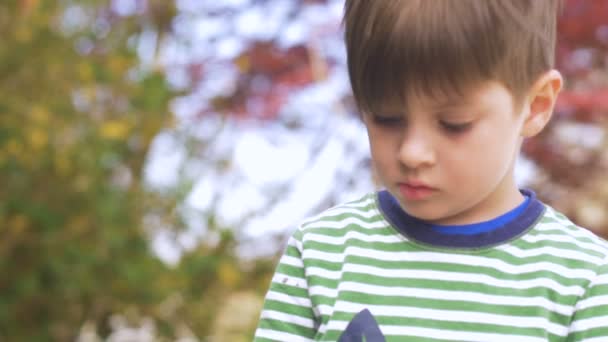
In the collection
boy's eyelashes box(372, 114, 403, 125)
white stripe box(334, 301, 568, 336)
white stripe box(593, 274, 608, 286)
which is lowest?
white stripe box(334, 301, 568, 336)

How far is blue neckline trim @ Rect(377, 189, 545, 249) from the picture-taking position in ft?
4.83

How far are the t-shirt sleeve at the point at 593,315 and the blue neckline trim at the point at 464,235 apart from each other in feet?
0.45

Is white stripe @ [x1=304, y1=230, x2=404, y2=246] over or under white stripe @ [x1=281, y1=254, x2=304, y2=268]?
over

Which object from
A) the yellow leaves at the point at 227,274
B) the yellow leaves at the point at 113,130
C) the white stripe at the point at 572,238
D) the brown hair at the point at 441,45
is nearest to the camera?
the brown hair at the point at 441,45

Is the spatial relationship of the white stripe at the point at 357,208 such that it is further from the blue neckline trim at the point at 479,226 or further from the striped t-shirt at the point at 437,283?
the blue neckline trim at the point at 479,226

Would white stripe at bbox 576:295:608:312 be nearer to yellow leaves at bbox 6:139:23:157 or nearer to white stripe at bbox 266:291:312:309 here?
white stripe at bbox 266:291:312:309

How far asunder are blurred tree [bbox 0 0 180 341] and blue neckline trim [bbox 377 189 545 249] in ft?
7.01

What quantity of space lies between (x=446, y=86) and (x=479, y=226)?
0.79ft

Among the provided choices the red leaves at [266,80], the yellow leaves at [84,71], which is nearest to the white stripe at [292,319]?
the yellow leaves at [84,71]

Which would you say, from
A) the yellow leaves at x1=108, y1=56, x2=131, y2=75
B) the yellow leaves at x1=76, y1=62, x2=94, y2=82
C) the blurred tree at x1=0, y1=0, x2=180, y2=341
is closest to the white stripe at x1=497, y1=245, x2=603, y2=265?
the blurred tree at x1=0, y1=0, x2=180, y2=341

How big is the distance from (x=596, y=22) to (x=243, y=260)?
5.49 feet

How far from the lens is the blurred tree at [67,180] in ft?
11.4

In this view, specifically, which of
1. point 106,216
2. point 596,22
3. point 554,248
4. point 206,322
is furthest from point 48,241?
point 554,248

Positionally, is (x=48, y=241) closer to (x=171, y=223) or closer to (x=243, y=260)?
(x=171, y=223)
